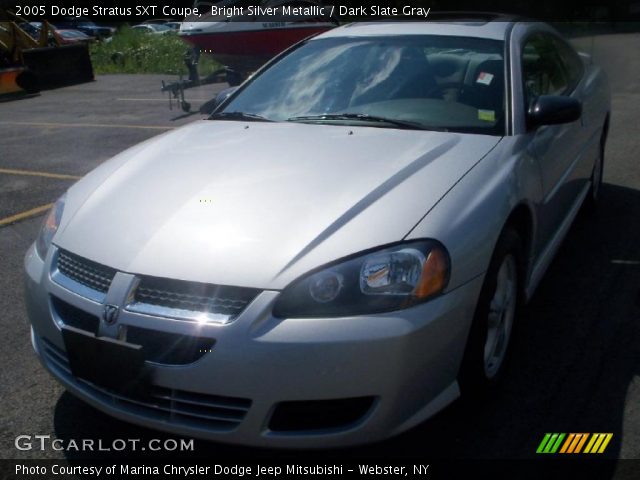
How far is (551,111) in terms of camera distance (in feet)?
11.6

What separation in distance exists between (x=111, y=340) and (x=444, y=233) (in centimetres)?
119

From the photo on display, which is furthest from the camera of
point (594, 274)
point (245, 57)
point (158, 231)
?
point (245, 57)

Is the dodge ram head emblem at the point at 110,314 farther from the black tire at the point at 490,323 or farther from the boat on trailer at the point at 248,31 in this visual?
the boat on trailer at the point at 248,31

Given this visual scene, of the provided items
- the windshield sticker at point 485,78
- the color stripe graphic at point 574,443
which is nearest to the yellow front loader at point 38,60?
the windshield sticker at point 485,78

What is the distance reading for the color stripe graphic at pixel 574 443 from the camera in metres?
Result: 2.84

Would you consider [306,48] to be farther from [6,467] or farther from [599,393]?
[6,467]

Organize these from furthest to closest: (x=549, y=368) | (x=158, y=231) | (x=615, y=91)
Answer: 1. (x=615, y=91)
2. (x=549, y=368)
3. (x=158, y=231)

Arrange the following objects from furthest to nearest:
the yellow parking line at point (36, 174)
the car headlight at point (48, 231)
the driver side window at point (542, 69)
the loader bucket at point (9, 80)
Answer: the loader bucket at point (9, 80)
the yellow parking line at point (36, 174)
the driver side window at point (542, 69)
the car headlight at point (48, 231)

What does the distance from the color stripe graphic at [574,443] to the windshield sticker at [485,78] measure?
1.76m

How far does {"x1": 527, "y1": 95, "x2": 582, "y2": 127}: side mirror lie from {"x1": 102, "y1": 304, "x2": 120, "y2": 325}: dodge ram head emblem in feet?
6.92

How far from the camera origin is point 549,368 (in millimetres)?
3441

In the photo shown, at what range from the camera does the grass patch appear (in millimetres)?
20797

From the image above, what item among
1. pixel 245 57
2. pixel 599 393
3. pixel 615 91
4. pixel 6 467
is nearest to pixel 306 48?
pixel 599 393

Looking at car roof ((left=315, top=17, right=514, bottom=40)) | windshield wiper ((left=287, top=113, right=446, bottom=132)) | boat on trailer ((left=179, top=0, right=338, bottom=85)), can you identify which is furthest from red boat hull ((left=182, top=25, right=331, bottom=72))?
windshield wiper ((left=287, top=113, right=446, bottom=132))
